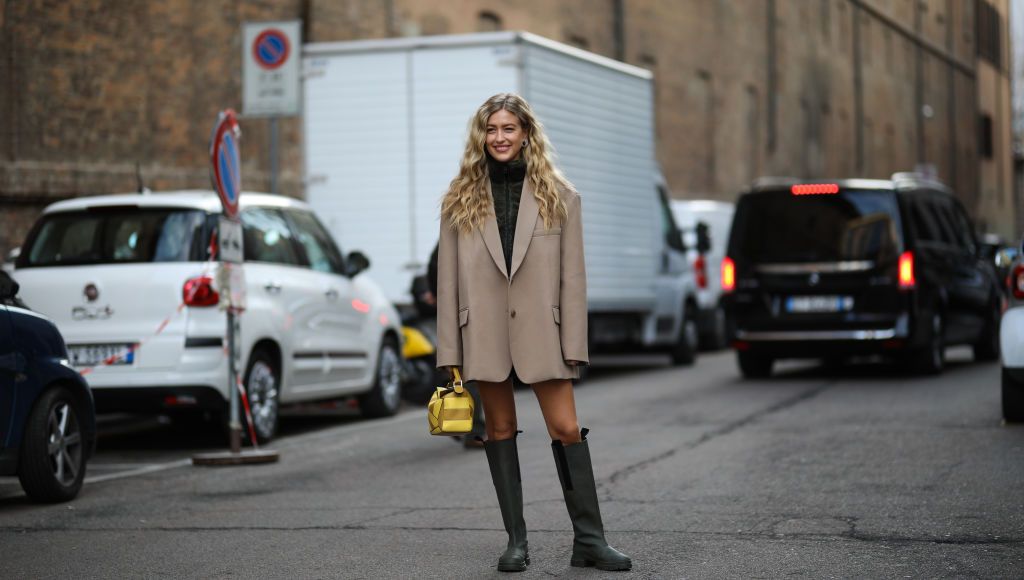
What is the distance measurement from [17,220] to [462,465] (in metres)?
8.97

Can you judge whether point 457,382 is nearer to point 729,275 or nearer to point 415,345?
point 415,345

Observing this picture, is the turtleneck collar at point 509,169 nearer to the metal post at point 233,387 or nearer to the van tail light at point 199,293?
the metal post at point 233,387

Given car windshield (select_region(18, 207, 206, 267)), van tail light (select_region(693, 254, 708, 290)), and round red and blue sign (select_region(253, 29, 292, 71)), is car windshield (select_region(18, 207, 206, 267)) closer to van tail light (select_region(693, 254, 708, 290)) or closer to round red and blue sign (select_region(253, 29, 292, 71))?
round red and blue sign (select_region(253, 29, 292, 71))

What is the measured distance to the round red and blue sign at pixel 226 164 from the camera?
10.4 m

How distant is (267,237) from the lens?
1175cm

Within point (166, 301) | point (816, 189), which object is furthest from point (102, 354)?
point (816, 189)

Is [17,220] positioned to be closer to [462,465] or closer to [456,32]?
[462,465]

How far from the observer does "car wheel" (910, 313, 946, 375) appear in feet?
51.8

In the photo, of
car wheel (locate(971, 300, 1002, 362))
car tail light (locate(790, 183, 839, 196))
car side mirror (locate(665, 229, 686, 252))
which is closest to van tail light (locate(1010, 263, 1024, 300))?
car tail light (locate(790, 183, 839, 196))

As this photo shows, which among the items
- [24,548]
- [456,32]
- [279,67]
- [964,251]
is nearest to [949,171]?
[456,32]

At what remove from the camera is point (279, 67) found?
14.2 m

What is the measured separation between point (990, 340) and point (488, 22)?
512 inches

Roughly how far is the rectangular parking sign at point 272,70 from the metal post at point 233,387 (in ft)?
13.6

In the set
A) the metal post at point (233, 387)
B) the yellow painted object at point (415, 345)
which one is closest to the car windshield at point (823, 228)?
the yellow painted object at point (415, 345)
